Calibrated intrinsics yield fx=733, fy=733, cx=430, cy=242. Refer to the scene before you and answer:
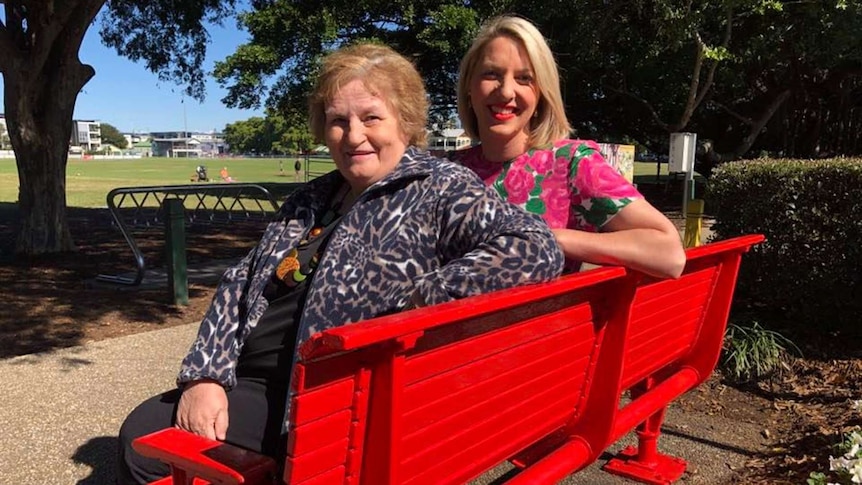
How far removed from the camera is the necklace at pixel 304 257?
1921mm

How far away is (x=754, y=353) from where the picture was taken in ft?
15.2

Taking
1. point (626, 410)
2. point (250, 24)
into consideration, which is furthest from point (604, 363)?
point (250, 24)

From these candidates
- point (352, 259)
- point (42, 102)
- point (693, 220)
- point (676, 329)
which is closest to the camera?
point (352, 259)

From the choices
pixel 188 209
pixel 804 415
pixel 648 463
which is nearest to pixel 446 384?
pixel 648 463

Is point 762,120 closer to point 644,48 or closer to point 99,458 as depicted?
point 644,48

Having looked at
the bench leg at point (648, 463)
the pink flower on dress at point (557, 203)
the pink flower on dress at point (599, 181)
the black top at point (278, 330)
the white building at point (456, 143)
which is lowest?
the bench leg at point (648, 463)

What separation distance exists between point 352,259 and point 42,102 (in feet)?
28.9

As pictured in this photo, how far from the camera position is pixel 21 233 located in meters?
9.38

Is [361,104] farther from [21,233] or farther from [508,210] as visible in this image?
[21,233]

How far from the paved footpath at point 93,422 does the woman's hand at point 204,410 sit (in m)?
1.67

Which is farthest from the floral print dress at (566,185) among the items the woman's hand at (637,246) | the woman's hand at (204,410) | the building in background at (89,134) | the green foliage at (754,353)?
the building in background at (89,134)

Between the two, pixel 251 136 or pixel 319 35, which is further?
pixel 251 136

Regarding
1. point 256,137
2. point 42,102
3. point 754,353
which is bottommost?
point 754,353

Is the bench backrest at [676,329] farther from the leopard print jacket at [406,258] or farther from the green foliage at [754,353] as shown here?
the green foliage at [754,353]
